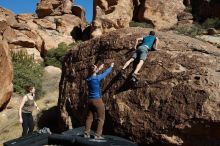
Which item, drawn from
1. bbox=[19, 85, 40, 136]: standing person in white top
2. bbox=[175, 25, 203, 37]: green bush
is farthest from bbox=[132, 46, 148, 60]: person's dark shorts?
bbox=[175, 25, 203, 37]: green bush

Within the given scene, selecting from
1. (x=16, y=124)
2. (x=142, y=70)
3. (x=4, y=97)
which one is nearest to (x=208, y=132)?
(x=142, y=70)

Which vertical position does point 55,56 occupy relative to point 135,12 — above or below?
below

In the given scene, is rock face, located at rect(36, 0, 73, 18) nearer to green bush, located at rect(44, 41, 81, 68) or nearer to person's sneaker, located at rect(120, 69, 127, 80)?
green bush, located at rect(44, 41, 81, 68)

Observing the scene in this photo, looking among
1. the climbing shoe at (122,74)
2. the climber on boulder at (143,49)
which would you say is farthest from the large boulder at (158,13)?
the climbing shoe at (122,74)

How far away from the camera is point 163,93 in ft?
31.6

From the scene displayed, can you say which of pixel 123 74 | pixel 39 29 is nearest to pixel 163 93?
pixel 123 74

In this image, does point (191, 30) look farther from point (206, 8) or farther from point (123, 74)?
point (123, 74)

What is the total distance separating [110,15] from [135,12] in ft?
11.7

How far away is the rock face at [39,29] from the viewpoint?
114ft

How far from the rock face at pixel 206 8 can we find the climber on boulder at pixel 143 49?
27.9 meters

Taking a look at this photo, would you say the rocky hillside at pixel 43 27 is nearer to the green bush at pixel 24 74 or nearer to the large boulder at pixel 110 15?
the green bush at pixel 24 74

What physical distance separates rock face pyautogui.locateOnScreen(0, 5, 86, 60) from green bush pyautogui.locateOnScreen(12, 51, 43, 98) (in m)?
2.99

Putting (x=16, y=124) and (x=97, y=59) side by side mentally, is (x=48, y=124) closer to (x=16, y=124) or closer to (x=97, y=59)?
(x=16, y=124)

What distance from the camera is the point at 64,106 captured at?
41.4ft
